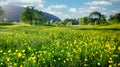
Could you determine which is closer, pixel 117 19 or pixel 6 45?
pixel 6 45

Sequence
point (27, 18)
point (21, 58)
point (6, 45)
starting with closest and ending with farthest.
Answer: point (21, 58) → point (6, 45) → point (27, 18)

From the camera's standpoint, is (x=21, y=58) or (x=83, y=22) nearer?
(x=21, y=58)

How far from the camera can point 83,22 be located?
184375 millimetres

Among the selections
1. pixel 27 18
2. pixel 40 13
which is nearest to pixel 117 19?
pixel 40 13

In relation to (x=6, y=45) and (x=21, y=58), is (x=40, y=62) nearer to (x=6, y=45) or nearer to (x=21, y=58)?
(x=21, y=58)

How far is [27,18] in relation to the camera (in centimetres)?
10069

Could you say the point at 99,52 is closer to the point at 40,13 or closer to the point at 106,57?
the point at 106,57

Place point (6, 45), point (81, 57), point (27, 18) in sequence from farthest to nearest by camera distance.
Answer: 1. point (27, 18)
2. point (6, 45)
3. point (81, 57)

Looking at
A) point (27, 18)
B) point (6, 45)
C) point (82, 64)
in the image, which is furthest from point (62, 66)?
point (27, 18)

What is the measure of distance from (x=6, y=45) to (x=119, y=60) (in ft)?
18.6

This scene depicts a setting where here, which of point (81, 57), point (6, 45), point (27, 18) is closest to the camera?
point (81, 57)

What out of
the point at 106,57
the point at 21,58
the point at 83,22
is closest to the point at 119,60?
the point at 106,57

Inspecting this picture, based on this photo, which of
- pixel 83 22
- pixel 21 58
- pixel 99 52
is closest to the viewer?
pixel 21 58

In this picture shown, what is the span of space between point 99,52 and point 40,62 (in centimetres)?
278
